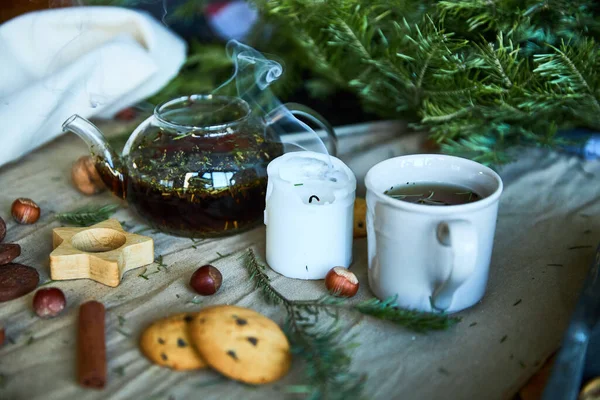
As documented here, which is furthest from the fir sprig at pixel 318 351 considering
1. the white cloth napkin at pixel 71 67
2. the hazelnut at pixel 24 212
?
the white cloth napkin at pixel 71 67

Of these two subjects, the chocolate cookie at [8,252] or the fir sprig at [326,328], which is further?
the chocolate cookie at [8,252]

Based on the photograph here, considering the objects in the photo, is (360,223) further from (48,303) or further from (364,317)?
(48,303)

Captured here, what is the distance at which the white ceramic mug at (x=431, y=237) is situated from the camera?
24.9 inches

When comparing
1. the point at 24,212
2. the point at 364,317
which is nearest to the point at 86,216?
the point at 24,212

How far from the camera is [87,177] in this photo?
959 mm

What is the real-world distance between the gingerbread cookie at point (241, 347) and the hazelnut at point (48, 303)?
0.56 ft

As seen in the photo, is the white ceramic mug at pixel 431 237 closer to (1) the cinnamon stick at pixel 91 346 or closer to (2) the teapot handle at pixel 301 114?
(2) the teapot handle at pixel 301 114

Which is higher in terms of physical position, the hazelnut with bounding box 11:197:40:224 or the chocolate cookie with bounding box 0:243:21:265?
the chocolate cookie with bounding box 0:243:21:265

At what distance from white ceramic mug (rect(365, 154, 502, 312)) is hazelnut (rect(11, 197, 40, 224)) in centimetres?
46

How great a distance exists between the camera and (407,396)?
23.5 inches

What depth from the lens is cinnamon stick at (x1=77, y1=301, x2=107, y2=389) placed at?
593 millimetres

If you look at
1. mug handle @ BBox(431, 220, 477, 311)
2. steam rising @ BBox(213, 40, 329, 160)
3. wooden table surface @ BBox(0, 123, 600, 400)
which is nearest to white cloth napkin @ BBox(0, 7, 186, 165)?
wooden table surface @ BBox(0, 123, 600, 400)

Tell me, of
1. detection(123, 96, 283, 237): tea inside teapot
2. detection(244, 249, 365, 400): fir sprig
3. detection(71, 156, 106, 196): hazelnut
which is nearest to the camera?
detection(244, 249, 365, 400): fir sprig

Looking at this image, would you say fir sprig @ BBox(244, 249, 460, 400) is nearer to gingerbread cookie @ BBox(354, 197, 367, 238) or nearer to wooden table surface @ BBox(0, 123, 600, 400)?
wooden table surface @ BBox(0, 123, 600, 400)
